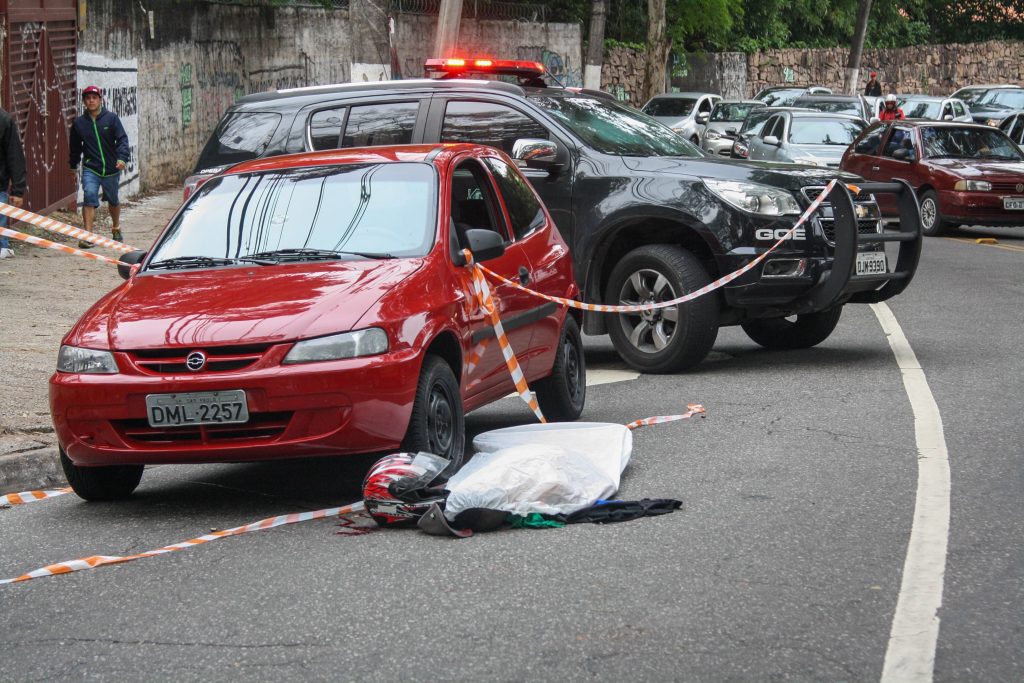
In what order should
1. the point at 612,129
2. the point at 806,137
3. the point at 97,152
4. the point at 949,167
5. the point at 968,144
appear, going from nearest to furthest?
the point at 612,129, the point at 97,152, the point at 949,167, the point at 968,144, the point at 806,137

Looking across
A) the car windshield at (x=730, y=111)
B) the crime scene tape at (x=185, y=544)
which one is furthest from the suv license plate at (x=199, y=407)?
the car windshield at (x=730, y=111)

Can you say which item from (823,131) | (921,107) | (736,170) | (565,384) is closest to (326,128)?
(736,170)

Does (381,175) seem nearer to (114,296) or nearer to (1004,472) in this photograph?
(114,296)

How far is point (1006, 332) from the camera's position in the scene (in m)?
12.1

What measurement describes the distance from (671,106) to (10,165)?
2980 cm

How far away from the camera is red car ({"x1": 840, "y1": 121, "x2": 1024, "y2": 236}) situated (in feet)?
70.2

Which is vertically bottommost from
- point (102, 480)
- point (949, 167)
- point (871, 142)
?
point (102, 480)

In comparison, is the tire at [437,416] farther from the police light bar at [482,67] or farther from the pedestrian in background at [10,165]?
A: the pedestrian in background at [10,165]

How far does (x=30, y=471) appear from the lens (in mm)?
7758

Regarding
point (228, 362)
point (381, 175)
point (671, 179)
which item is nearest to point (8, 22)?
point (671, 179)

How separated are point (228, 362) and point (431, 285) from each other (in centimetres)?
106

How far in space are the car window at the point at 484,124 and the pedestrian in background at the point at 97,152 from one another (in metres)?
7.48

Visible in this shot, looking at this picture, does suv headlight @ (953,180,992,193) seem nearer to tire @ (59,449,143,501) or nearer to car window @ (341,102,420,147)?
car window @ (341,102,420,147)

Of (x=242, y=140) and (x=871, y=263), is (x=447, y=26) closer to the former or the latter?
(x=242, y=140)
